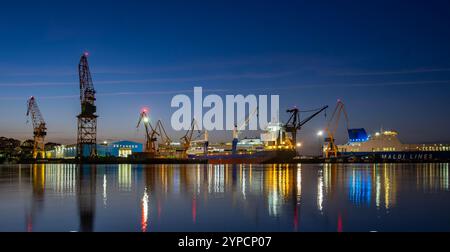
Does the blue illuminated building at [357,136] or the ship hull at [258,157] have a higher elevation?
the blue illuminated building at [357,136]

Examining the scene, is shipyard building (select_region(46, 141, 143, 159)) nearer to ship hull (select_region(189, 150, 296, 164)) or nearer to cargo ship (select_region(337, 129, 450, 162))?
ship hull (select_region(189, 150, 296, 164))

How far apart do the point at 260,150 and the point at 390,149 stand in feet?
183

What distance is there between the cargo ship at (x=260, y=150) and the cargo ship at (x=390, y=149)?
127 ft

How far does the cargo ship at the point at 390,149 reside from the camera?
145875 millimetres

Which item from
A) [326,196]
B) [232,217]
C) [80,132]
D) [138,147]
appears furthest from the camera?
[138,147]

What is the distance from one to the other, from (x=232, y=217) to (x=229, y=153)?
103 meters

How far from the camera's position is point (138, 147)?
152m

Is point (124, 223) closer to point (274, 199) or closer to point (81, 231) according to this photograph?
point (81, 231)

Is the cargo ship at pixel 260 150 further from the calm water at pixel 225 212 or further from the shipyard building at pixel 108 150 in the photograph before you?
the calm water at pixel 225 212

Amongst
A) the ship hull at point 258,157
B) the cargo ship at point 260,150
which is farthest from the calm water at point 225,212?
the cargo ship at point 260,150

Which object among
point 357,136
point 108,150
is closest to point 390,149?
point 357,136
